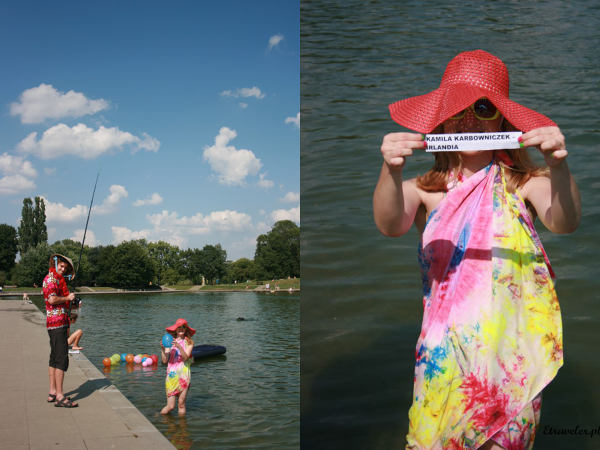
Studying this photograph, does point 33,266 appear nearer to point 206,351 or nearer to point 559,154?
point 206,351

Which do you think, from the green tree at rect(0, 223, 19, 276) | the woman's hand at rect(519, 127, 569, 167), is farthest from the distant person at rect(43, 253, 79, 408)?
the green tree at rect(0, 223, 19, 276)

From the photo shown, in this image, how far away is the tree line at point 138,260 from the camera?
6700cm

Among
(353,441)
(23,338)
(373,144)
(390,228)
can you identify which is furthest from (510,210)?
(23,338)

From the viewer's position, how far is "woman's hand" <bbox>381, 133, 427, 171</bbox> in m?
1.47

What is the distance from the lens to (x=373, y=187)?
5.55 metres

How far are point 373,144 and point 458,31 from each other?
2.62 m

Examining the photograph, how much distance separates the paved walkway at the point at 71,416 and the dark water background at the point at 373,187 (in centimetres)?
160

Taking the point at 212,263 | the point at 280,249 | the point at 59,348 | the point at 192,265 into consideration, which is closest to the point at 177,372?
the point at 59,348

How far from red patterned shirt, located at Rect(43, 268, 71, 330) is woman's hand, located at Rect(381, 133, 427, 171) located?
503 centimetres

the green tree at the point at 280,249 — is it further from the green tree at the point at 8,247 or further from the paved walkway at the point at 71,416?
the paved walkway at the point at 71,416

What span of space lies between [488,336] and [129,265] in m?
85.6

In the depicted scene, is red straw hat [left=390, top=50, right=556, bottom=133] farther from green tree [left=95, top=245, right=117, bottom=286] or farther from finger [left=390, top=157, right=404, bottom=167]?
green tree [left=95, top=245, right=117, bottom=286]

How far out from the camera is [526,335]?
5.01 feet

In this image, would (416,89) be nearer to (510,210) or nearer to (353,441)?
(353,441)
